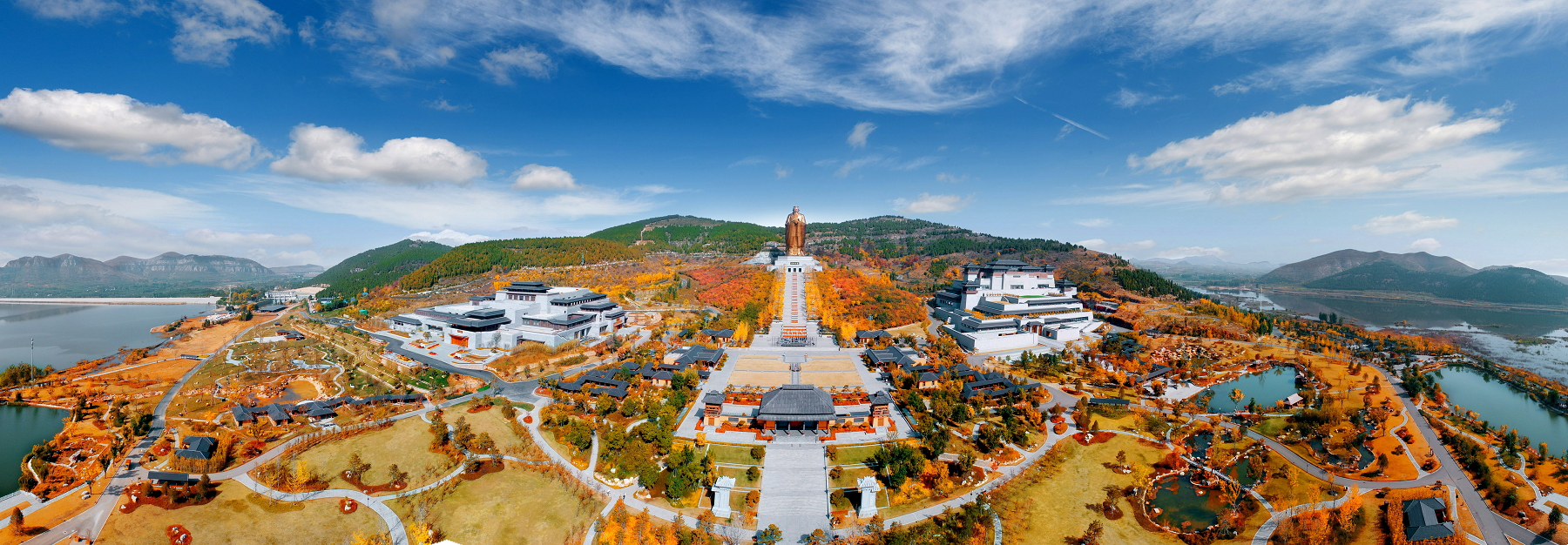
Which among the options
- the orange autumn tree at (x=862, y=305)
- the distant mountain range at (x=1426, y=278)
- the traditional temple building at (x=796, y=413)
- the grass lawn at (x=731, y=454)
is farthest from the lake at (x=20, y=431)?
the distant mountain range at (x=1426, y=278)

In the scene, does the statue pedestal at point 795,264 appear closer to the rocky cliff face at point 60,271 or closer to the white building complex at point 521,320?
the white building complex at point 521,320

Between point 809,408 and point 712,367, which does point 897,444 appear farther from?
point 712,367

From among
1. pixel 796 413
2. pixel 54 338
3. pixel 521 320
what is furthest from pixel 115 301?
pixel 796 413

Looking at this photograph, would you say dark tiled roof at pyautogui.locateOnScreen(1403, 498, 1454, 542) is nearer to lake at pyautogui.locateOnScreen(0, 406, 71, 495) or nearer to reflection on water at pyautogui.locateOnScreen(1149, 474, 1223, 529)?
reflection on water at pyautogui.locateOnScreen(1149, 474, 1223, 529)

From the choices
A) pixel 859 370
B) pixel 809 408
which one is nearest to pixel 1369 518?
pixel 809 408

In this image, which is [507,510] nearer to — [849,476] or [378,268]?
[849,476]
